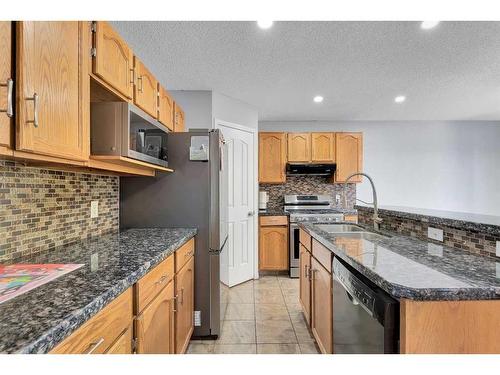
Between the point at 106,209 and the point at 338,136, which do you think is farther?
the point at 338,136

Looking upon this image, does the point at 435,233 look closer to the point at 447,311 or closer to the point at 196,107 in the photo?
the point at 447,311

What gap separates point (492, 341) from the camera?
875 millimetres

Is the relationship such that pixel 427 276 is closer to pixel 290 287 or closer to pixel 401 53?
pixel 401 53

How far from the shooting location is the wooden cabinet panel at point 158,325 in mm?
1179

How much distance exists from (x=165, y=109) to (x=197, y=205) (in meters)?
0.85

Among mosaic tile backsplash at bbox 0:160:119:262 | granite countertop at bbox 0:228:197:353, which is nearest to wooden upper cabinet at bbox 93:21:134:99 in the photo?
mosaic tile backsplash at bbox 0:160:119:262

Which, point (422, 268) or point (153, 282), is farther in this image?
point (153, 282)

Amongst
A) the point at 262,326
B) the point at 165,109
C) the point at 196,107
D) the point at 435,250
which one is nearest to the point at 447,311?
the point at 435,250

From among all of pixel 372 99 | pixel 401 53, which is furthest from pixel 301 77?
pixel 372 99

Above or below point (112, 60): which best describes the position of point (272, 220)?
below

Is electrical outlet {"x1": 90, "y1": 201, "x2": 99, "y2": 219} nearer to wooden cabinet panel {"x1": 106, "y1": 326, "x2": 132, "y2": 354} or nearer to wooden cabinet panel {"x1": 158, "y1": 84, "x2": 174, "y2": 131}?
wooden cabinet panel {"x1": 158, "y1": 84, "x2": 174, "y2": 131}

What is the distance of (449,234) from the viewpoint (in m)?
1.48
